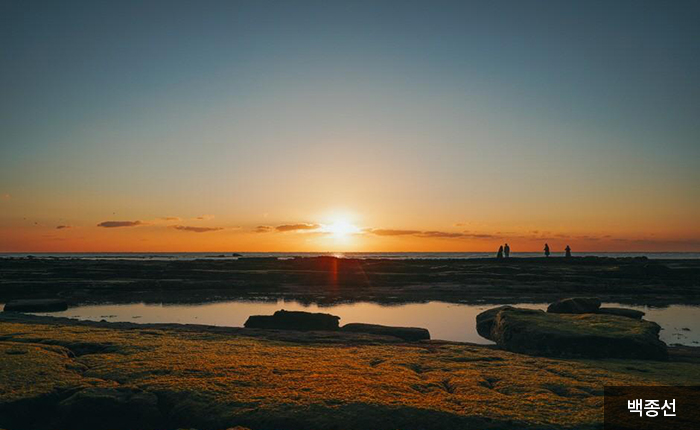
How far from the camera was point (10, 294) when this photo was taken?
38219 mm

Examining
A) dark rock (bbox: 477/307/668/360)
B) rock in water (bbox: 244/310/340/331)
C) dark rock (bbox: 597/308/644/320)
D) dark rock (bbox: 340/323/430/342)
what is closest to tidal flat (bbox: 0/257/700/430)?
dark rock (bbox: 477/307/668/360)

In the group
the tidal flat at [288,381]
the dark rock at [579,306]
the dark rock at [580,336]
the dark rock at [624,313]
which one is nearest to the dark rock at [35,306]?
the tidal flat at [288,381]

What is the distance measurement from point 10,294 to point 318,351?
1410 inches

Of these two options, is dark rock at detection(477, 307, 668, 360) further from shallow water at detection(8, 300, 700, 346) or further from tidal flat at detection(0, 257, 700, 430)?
shallow water at detection(8, 300, 700, 346)

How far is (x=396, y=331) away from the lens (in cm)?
1912

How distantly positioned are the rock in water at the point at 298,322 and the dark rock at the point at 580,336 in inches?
287

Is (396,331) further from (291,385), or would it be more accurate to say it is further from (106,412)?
(106,412)

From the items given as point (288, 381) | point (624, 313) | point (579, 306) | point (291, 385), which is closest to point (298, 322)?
point (288, 381)

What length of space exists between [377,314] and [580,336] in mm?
14856

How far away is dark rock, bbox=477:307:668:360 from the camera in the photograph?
592 inches

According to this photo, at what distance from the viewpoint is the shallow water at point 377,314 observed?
22.7m

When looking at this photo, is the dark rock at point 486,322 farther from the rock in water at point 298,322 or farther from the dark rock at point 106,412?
the dark rock at point 106,412

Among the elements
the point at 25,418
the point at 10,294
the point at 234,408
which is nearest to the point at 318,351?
the point at 234,408

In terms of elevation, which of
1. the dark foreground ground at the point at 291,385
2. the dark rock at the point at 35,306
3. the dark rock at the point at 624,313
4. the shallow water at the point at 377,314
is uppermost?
the dark foreground ground at the point at 291,385
